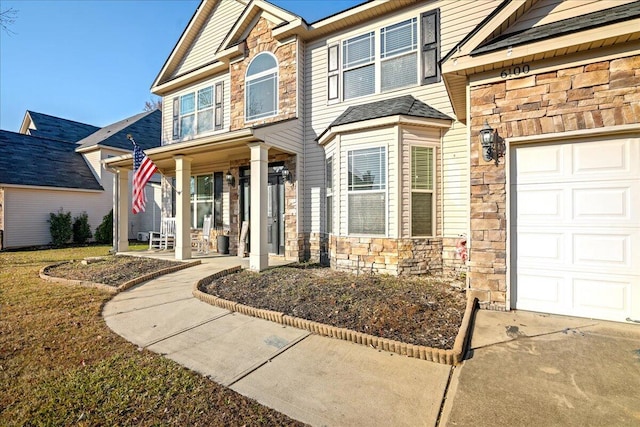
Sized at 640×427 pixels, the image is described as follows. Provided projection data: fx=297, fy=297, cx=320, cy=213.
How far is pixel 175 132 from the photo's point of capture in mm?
11078

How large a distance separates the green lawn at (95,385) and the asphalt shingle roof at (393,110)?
17.9 ft

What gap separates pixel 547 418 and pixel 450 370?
2.48 ft

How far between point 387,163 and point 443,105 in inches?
72.4

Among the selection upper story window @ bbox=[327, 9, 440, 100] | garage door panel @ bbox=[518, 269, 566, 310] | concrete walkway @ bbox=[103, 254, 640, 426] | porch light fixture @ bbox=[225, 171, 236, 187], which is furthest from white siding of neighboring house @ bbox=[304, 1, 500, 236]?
concrete walkway @ bbox=[103, 254, 640, 426]

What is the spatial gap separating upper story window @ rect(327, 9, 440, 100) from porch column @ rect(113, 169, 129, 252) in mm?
7912

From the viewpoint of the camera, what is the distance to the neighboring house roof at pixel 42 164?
44.1 feet

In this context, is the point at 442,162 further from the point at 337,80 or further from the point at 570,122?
the point at 337,80

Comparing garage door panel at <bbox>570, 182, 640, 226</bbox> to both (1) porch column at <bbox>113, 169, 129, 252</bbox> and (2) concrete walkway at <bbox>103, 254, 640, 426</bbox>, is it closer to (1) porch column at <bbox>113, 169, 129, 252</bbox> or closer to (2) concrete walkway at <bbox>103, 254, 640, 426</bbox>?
(2) concrete walkway at <bbox>103, 254, 640, 426</bbox>

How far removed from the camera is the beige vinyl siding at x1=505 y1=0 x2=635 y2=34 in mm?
3916

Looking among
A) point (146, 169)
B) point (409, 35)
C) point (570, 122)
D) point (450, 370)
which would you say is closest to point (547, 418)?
point (450, 370)

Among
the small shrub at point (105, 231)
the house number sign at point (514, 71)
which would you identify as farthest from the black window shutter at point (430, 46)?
the small shrub at point (105, 231)

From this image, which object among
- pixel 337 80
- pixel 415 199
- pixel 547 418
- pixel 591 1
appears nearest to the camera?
pixel 547 418

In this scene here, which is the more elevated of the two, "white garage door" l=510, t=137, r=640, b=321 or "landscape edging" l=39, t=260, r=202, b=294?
"white garage door" l=510, t=137, r=640, b=321

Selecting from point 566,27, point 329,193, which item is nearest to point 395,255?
point 329,193
